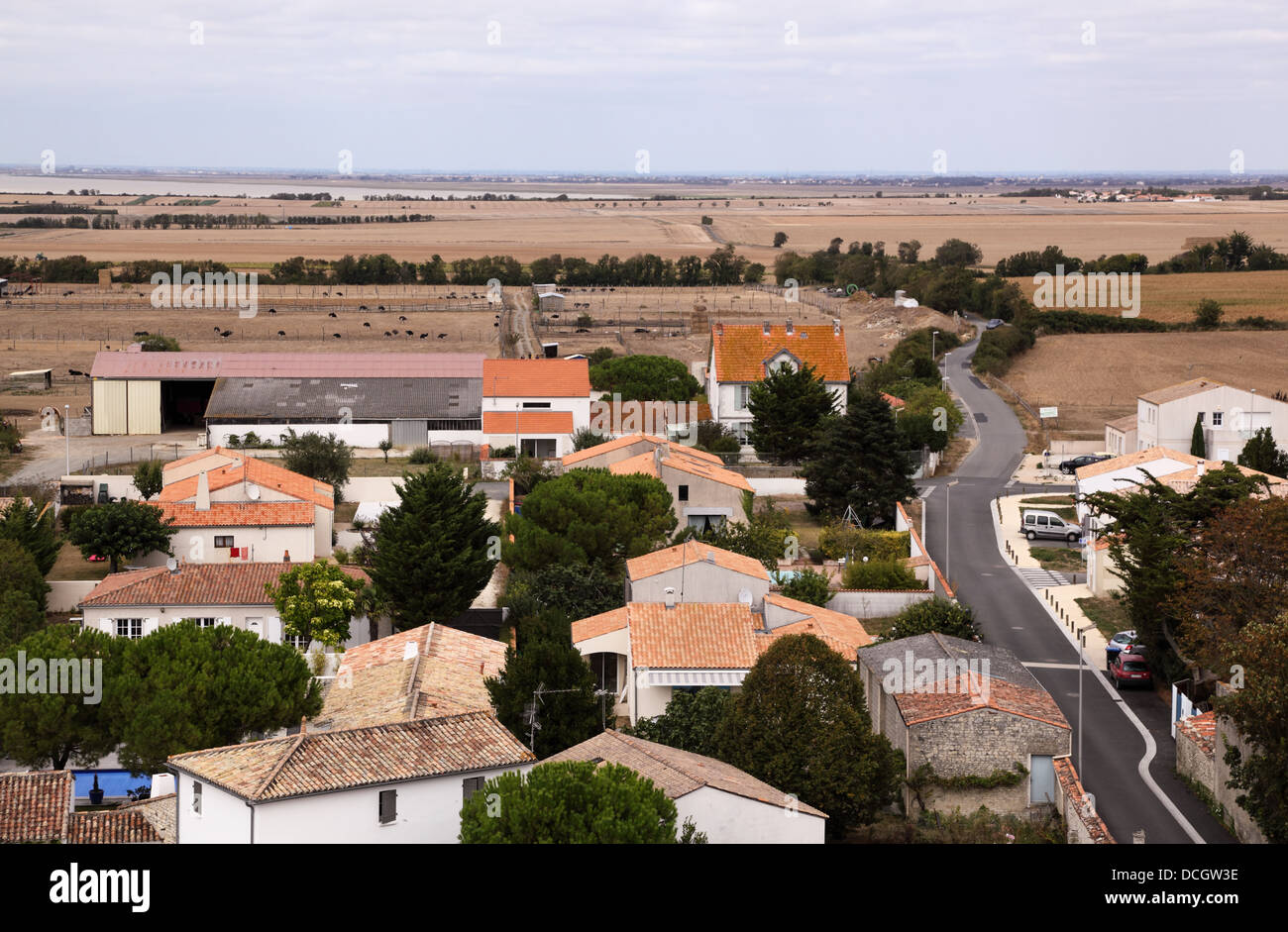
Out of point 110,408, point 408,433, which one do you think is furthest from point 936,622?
point 110,408

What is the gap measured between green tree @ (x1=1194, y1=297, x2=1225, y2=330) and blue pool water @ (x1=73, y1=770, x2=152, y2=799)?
8909 centimetres

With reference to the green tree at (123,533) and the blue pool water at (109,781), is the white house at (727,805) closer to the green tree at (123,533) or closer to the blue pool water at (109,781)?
the blue pool water at (109,781)

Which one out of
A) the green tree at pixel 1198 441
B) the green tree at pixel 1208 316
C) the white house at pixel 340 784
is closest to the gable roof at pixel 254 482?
the white house at pixel 340 784

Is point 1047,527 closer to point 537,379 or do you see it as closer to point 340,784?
point 537,379

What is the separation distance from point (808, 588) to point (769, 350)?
26858 mm

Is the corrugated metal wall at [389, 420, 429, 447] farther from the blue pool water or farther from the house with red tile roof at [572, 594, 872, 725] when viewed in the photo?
the blue pool water

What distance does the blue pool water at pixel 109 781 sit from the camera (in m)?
25.9

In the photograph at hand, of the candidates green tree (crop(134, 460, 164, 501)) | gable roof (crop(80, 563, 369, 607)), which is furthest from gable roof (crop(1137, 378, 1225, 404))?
green tree (crop(134, 460, 164, 501))

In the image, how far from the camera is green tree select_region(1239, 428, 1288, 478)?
50562 millimetres

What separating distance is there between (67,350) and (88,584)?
189 feet

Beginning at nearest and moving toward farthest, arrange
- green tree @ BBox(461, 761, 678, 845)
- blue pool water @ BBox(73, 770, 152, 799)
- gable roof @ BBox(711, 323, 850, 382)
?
green tree @ BBox(461, 761, 678, 845)
blue pool water @ BBox(73, 770, 152, 799)
gable roof @ BBox(711, 323, 850, 382)

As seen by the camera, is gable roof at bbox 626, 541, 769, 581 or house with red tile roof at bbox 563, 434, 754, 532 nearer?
gable roof at bbox 626, 541, 769, 581

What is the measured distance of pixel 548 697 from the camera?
85.5ft
